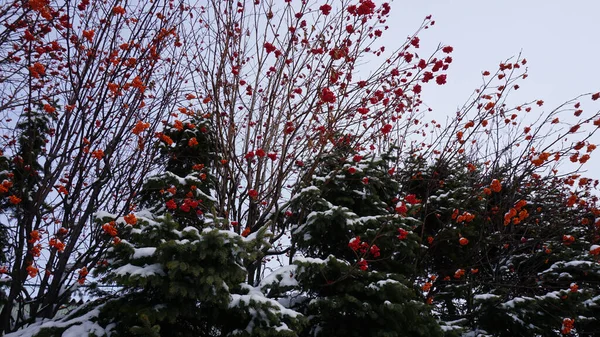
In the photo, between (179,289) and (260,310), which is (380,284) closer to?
(260,310)

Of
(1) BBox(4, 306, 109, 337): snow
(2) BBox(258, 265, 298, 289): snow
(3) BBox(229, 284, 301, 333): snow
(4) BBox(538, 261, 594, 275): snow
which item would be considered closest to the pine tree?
(2) BBox(258, 265, 298, 289): snow

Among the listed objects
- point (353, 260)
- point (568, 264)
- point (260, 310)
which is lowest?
point (260, 310)

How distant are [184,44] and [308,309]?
13.8 ft

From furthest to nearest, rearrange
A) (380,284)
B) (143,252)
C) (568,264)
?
(568,264) < (380,284) < (143,252)

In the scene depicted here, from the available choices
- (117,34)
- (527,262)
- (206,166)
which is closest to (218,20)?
(117,34)

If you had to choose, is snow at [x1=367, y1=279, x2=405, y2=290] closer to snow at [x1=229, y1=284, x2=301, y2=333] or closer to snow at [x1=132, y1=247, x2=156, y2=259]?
snow at [x1=229, y1=284, x2=301, y2=333]

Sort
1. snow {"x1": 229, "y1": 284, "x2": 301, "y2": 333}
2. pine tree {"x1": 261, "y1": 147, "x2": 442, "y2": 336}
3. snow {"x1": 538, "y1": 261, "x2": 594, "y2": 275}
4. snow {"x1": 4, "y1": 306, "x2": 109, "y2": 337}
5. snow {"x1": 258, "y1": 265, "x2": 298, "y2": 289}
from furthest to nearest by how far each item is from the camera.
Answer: snow {"x1": 538, "y1": 261, "x2": 594, "y2": 275}, pine tree {"x1": 261, "y1": 147, "x2": 442, "y2": 336}, snow {"x1": 258, "y1": 265, "x2": 298, "y2": 289}, snow {"x1": 229, "y1": 284, "x2": 301, "y2": 333}, snow {"x1": 4, "y1": 306, "x2": 109, "y2": 337}

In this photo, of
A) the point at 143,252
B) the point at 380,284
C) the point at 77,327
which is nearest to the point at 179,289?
the point at 143,252

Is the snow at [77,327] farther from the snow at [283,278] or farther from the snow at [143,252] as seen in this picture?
the snow at [283,278]

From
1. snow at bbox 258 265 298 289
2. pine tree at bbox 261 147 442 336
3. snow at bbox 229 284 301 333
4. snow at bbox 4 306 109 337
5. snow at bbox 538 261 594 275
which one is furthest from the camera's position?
snow at bbox 538 261 594 275

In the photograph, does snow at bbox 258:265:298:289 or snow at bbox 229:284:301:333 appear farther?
snow at bbox 258:265:298:289

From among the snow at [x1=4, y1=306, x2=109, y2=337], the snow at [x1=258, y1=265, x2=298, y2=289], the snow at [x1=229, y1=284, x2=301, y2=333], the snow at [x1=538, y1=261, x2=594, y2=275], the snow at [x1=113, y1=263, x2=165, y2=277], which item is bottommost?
the snow at [x1=4, y1=306, x2=109, y2=337]

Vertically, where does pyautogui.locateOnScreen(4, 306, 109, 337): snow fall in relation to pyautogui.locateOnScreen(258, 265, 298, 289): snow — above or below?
below

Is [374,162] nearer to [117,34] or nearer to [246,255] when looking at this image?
[246,255]
